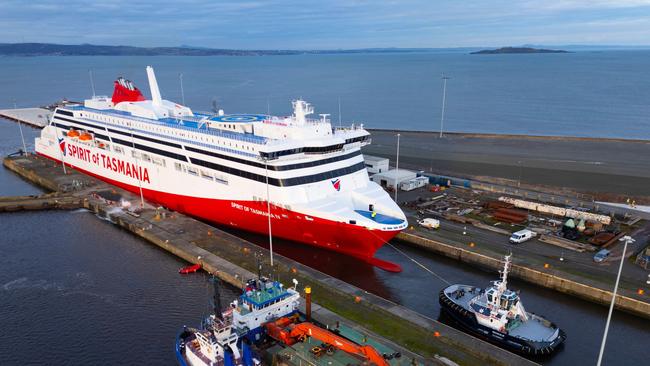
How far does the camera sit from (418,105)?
125688 mm

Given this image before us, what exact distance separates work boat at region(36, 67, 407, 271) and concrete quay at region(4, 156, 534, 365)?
2.51m

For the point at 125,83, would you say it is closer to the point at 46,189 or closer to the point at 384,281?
the point at 46,189

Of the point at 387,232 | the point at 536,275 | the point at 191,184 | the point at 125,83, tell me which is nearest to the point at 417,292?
the point at 387,232

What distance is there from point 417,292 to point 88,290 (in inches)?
907

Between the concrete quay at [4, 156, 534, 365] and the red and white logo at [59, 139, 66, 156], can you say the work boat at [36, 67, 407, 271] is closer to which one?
the concrete quay at [4, 156, 534, 365]

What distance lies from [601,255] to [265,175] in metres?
26.0

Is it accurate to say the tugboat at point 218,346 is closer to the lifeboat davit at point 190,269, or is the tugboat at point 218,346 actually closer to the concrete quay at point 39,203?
the lifeboat davit at point 190,269

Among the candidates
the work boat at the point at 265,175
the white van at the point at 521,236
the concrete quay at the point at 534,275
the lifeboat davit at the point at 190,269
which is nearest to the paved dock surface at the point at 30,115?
the work boat at the point at 265,175

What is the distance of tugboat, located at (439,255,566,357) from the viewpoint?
891 inches

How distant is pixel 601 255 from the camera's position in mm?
31062

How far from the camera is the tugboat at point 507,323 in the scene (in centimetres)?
2262

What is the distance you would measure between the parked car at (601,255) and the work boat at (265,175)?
14.6 meters

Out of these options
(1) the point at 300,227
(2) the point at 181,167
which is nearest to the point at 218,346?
(1) the point at 300,227

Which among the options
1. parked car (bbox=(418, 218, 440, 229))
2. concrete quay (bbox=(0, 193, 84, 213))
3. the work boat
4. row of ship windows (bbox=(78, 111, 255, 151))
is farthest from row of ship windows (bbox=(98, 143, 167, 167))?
parked car (bbox=(418, 218, 440, 229))
